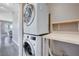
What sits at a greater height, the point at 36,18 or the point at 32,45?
the point at 36,18

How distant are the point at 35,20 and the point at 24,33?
0.91 ft

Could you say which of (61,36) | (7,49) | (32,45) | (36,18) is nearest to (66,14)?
(61,36)

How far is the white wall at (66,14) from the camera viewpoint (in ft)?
4.11

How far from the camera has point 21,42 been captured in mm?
1481

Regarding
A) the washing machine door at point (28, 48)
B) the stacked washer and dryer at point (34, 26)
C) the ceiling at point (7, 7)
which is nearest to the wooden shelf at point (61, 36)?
the stacked washer and dryer at point (34, 26)

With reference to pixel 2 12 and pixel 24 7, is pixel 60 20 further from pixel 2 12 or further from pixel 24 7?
pixel 2 12

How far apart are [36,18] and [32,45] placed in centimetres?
39

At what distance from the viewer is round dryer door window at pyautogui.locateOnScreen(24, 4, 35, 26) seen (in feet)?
4.67

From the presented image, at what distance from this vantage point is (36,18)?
55.3 inches

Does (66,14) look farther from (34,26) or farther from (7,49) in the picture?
(7,49)

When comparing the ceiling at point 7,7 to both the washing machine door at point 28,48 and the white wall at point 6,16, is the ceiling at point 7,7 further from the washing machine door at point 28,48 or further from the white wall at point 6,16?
the washing machine door at point 28,48

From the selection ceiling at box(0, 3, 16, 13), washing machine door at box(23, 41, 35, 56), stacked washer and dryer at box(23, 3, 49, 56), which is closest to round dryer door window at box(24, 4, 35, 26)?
stacked washer and dryer at box(23, 3, 49, 56)

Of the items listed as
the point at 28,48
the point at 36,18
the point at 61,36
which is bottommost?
the point at 28,48

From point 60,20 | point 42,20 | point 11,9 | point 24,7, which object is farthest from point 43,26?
point 11,9
